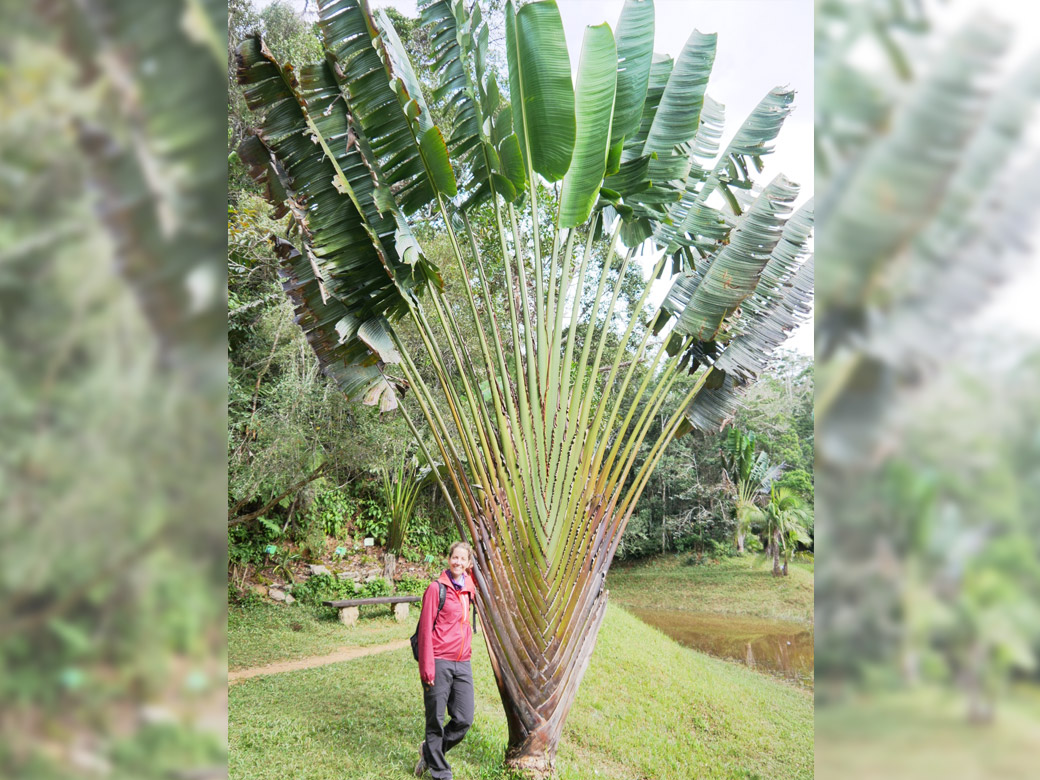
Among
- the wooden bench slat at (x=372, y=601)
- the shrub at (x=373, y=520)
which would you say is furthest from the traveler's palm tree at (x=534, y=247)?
the shrub at (x=373, y=520)

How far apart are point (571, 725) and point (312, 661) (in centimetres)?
317

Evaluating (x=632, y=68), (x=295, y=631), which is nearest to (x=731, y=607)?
(x=295, y=631)

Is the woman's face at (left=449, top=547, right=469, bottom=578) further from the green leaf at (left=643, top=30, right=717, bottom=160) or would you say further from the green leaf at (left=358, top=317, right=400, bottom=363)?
the green leaf at (left=643, top=30, right=717, bottom=160)

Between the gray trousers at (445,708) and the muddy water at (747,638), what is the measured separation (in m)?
7.12

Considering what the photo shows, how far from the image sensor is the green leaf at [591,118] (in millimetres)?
3717

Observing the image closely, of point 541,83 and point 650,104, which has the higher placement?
point 650,104

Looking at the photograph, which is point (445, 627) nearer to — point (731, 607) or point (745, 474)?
point (731, 607)

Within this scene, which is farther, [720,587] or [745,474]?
[745,474]

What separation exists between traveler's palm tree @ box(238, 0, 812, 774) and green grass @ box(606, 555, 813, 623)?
11.0m
